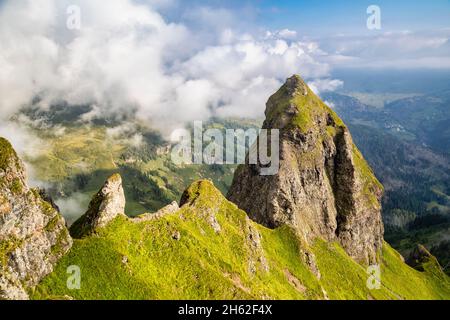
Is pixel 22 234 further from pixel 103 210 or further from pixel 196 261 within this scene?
pixel 196 261

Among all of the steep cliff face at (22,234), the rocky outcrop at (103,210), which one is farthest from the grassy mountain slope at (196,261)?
the steep cliff face at (22,234)

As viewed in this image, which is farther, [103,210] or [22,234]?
[103,210]

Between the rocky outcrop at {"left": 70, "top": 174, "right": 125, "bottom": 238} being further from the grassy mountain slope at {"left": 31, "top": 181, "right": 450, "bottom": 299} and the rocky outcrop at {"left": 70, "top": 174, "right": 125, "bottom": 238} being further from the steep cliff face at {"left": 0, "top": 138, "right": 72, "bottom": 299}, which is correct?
the steep cliff face at {"left": 0, "top": 138, "right": 72, "bottom": 299}

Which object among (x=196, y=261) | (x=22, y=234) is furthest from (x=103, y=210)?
(x=196, y=261)

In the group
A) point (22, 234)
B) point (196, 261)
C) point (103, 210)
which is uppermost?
point (103, 210)
